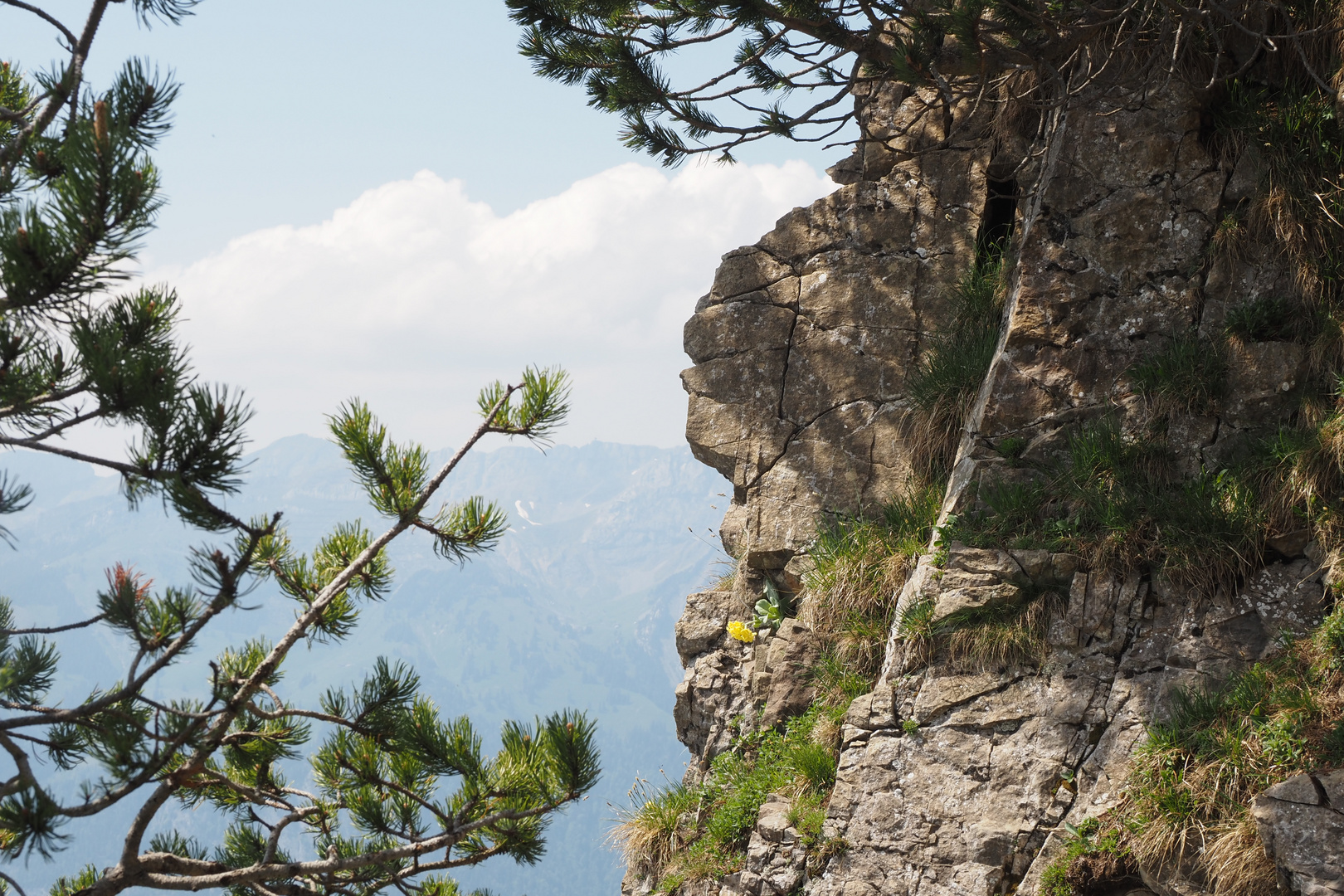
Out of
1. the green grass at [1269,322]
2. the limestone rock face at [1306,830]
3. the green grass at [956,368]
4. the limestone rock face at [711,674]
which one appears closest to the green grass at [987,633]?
the limestone rock face at [1306,830]

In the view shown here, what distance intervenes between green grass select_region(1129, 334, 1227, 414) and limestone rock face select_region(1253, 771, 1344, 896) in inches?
96.2

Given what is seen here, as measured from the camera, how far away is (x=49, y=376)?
262 centimetres

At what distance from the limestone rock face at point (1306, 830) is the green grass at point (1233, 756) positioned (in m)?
0.11

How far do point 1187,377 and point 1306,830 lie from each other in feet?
9.33

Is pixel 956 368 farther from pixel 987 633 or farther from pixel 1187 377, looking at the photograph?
pixel 987 633

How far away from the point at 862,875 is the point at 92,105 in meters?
5.41

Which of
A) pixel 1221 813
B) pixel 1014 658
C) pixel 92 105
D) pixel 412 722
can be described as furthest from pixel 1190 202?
pixel 92 105

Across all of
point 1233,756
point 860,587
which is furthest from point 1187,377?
point 860,587

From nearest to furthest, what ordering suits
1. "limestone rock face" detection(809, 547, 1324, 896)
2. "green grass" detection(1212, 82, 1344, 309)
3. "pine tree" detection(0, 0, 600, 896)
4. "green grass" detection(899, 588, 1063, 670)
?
"pine tree" detection(0, 0, 600, 896), "limestone rock face" detection(809, 547, 1324, 896), "green grass" detection(899, 588, 1063, 670), "green grass" detection(1212, 82, 1344, 309)

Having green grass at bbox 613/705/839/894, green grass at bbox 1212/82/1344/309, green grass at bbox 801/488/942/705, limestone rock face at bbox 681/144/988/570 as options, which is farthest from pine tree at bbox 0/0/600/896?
green grass at bbox 1212/82/1344/309

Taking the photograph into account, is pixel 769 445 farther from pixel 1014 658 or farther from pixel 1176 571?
pixel 1176 571

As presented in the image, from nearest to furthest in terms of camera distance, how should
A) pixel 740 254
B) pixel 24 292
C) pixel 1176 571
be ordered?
1. pixel 24 292
2. pixel 1176 571
3. pixel 740 254

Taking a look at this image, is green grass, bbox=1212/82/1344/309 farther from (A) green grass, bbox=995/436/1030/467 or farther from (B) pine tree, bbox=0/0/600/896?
(B) pine tree, bbox=0/0/600/896

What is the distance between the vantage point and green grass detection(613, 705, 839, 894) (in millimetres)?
6047
